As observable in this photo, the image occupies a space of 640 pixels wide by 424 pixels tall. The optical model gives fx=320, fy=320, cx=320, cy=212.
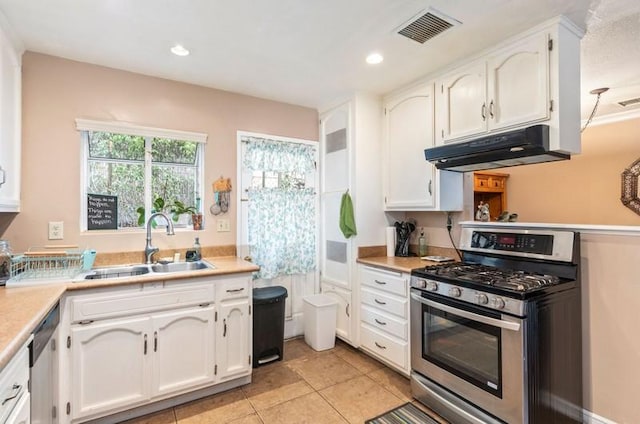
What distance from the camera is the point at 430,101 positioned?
104 inches

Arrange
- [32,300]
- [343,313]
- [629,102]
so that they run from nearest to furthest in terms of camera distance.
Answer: [32,300]
[343,313]
[629,102]

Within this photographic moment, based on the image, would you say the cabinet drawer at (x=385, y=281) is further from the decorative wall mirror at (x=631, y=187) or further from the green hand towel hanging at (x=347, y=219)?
the decorative wall mirror at (x=631, y=187)

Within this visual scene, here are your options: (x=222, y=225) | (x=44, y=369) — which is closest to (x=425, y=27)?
(x=222, y=225)

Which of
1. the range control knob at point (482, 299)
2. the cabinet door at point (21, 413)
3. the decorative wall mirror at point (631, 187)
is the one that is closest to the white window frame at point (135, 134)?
the cabinet door at point (21, 413)

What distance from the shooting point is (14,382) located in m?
1.09

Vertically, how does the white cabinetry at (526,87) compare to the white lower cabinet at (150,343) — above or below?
above

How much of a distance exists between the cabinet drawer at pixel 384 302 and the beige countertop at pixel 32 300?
104cm

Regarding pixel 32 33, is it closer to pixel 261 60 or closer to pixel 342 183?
pixel 261 60

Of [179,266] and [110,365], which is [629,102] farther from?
[110,365]

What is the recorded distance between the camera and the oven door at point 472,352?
165 cm

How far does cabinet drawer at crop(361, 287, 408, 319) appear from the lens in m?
2.45

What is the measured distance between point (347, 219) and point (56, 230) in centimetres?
225

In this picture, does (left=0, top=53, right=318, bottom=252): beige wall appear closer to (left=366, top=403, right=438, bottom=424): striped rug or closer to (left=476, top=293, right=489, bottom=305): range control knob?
(left=366, top=403, right=438, bottom=424): striped rug

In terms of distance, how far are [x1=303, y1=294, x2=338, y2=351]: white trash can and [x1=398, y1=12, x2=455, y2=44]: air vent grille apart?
2.31m
